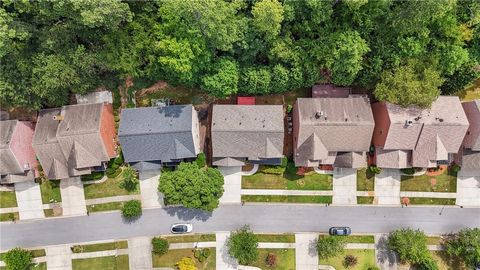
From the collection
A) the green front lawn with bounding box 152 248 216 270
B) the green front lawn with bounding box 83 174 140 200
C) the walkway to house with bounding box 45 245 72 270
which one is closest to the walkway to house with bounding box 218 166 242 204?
the green front lawn with bounding box 152 248 216 270

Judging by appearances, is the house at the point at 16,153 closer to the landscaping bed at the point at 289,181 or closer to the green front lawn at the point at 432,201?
the landscaping bed at the point at 289,181

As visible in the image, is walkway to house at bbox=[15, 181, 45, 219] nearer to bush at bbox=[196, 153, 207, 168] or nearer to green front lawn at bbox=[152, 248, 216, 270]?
green front lawn at bbox=[152, 248, 216, 270]

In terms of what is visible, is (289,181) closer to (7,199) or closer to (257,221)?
(257,221)

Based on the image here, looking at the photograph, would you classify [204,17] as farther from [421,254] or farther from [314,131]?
[421,254]

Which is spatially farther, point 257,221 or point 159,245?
point 257,221

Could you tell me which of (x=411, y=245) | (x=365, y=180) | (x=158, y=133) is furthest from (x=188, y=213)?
(x=411, y=245)

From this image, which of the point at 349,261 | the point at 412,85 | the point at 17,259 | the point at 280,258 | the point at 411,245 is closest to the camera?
the point at 412,85

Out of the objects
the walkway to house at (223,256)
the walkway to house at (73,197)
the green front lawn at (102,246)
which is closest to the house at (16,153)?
the walkway to house at (73,197)
